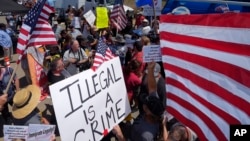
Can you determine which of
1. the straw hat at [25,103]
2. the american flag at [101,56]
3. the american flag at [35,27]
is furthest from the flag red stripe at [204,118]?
the american flag at [35,27]

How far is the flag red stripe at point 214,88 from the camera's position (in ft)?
9.64

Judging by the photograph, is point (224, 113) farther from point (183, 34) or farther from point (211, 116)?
point (183, 34)

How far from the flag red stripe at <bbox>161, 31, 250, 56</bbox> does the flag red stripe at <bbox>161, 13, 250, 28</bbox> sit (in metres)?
0.12

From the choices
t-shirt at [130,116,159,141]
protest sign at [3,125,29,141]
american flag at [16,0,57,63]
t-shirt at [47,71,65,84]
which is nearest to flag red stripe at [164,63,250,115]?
t-shirt at [130,116,159,141]

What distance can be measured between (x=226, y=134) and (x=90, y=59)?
6.44 m

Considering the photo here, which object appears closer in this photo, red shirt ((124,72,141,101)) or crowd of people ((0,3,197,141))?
crowd of people ((0,3,197,141))

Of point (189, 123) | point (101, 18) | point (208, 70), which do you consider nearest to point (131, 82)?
point (189, 123)

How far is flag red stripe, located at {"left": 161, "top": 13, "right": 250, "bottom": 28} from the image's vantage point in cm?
285

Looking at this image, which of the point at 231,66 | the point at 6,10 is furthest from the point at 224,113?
the point at 6,10

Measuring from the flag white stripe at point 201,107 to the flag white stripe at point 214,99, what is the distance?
77mm

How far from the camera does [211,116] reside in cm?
323

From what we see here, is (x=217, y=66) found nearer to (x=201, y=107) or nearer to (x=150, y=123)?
(x=201, y=107)

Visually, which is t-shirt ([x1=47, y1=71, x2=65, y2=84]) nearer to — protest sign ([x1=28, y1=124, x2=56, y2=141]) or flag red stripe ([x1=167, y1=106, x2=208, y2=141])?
protest sign ([x1=28, y1=124, x2=56, y2=141])

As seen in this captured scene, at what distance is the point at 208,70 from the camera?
322 centimetres
